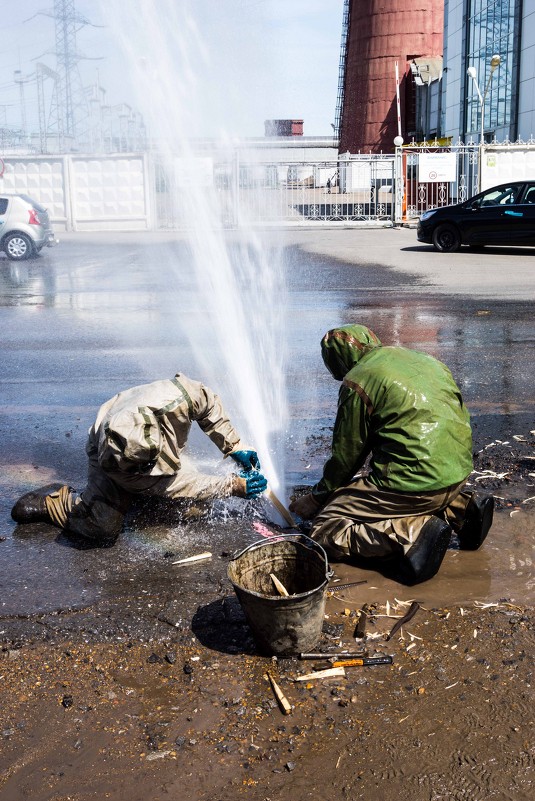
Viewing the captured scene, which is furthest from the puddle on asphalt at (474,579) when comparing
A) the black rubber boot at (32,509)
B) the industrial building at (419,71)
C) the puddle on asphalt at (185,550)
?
the industrial building at (419,71)

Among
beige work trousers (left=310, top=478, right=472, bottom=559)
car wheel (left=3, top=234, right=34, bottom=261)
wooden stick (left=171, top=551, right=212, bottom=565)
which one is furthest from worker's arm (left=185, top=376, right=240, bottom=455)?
car wheel (left=3, top=234, right=34, bottom=261)

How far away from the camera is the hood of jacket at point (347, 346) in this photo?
4484 mm

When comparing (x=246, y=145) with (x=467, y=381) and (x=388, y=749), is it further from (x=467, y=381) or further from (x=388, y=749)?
(x=388, y=749)

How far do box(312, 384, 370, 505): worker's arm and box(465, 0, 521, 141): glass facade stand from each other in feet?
93.5

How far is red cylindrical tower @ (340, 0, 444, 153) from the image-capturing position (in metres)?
37.8

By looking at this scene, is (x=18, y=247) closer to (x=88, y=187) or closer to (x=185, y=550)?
(x=88, y=187)

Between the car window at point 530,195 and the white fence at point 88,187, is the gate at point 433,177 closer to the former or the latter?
the car window at point 530,195

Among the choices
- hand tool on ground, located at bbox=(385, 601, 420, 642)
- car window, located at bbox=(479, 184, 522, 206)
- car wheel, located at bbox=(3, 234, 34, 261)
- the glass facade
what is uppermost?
the glass facade

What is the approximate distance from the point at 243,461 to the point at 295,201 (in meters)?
30.2

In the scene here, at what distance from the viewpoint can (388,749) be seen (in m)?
2.95

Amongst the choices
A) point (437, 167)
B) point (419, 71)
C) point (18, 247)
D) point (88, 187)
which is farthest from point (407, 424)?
point (419, 71)

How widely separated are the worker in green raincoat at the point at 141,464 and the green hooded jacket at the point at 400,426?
31.3 inches

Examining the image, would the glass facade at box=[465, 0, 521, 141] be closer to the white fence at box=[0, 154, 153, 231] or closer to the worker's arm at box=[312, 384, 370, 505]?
the white fence at box=[0, 154, 153, 231]

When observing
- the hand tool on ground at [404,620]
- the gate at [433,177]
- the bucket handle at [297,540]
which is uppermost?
the gate at [433,177]
